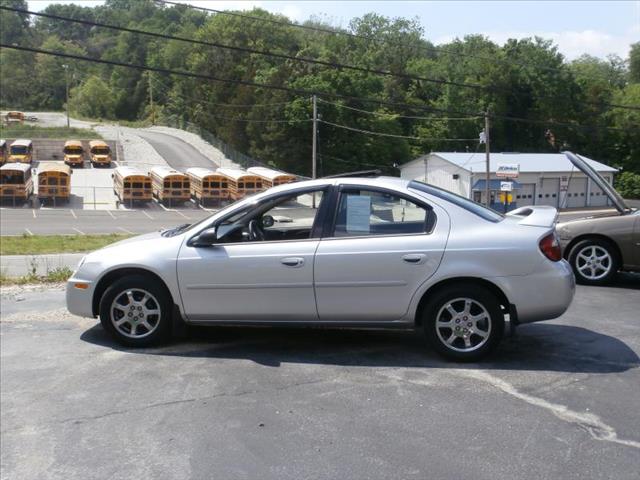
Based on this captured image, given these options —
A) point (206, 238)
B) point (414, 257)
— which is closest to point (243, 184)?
point (206, 238)

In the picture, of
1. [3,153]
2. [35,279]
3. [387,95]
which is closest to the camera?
[35,279]

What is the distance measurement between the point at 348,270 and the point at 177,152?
79.8m

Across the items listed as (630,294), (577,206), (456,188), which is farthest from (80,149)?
(630,294)

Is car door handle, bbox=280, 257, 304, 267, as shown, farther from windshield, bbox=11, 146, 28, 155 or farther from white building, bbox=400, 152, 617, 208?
windshield, bbox=11, 146, 28, 155

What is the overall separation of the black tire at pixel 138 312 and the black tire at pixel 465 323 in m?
2.32

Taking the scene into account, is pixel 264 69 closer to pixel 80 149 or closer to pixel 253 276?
pixel 80 149

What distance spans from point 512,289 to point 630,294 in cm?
379

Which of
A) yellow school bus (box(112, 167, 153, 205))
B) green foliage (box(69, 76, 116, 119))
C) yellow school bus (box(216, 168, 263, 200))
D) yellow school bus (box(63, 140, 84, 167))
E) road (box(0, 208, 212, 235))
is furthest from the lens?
green foliage (box(69, 76, 116, 119))

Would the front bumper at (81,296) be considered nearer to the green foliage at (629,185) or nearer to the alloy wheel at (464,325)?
the alloy wheel at (464,325)

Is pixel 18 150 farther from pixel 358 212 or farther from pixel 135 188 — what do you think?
pixel 358 212

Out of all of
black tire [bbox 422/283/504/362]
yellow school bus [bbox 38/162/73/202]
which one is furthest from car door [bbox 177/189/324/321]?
yellow school bus [bbox 38/162/73/202]

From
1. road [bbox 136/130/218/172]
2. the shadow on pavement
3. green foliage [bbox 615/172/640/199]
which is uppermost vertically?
road [bbox 136/130/218/172]

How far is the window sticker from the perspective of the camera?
18.6 feet

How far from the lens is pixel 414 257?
5.46 metres
